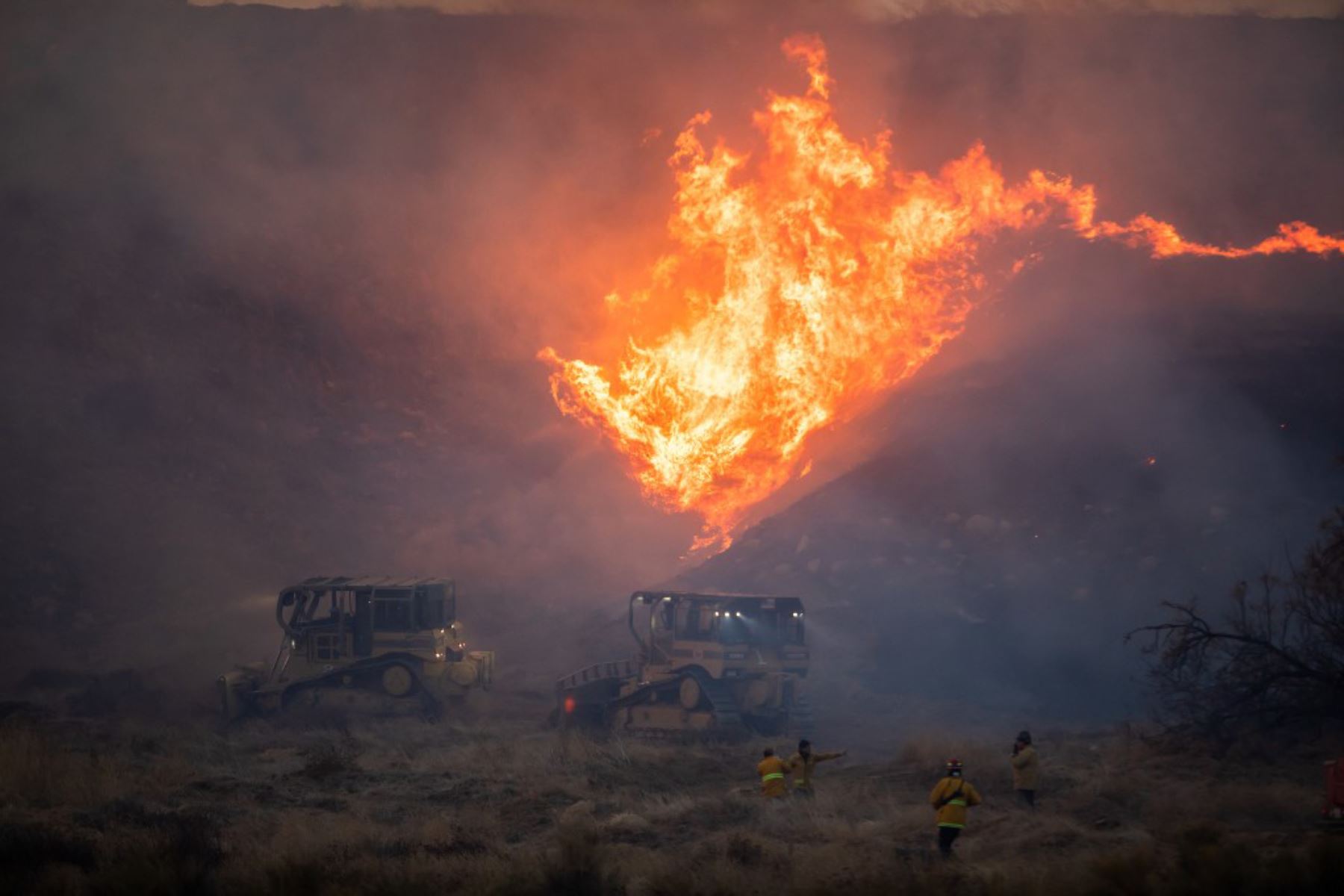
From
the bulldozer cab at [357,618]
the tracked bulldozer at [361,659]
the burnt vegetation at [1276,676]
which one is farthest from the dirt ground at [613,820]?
the bulldozer cab at [357,618]

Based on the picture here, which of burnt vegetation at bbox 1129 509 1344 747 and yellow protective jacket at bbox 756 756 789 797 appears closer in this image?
yellow protective jacket at bbox 756 756 789 797

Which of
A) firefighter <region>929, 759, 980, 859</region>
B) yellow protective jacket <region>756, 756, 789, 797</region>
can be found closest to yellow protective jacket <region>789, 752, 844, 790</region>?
yellow protective jacket <region>756, 756, 789, 797</region>

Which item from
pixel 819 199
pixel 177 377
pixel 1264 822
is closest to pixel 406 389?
pixel 177 377

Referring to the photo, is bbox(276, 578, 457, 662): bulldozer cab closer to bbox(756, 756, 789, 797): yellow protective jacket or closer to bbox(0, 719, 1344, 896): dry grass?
bbox(0, 719, 1344, 896): dry grass

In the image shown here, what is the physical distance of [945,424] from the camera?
4981 cm

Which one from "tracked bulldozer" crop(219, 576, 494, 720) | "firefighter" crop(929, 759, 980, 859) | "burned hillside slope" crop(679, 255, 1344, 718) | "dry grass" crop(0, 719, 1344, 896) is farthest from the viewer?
"burned hillside slope" crop(679, 255, 1344, 718)

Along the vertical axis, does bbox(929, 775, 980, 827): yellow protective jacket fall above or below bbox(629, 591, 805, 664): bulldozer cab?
below

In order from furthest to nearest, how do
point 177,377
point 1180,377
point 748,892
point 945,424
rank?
point 177,377
point 945,424
point 1180,377
point 748,892

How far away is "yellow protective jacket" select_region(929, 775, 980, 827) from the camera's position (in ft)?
45.1

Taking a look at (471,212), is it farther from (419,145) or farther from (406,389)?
(406,389)

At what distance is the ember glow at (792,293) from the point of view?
51531 millimetres

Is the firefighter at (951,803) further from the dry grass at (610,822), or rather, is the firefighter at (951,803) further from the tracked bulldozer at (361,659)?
the tracked bulldozer at (361,659)

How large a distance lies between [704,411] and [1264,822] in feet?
124

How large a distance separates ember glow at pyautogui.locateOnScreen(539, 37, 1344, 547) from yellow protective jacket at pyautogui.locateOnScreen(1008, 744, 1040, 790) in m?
35.1
